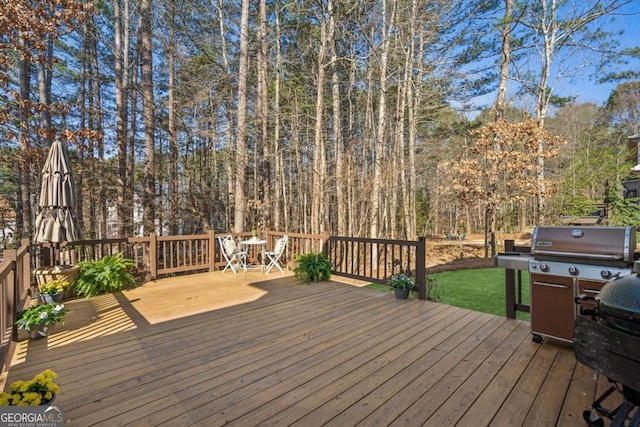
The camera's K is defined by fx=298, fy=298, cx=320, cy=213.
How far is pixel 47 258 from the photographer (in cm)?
466

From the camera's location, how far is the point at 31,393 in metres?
1.54

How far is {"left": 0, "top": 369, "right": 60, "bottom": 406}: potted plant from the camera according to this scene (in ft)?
4.84

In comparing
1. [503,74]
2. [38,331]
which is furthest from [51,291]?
[503,74]

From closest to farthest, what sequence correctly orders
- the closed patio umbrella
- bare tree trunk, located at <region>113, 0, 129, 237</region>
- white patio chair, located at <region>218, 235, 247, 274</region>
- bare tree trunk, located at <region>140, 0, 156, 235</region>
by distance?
the closed patio umbrella → white patio chair, located at <region>218, 235, 247, 274</region> → bare tree trunk, located at <region>140, 0, 156, 235</region> → bare tree trunk, located at <region>113, 0, 129, 237</region>

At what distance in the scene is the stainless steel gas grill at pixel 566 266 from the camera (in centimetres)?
234

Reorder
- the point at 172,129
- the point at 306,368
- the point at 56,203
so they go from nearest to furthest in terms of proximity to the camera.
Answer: the point at 306,368 → the point at 56,203 → the point at 172,129

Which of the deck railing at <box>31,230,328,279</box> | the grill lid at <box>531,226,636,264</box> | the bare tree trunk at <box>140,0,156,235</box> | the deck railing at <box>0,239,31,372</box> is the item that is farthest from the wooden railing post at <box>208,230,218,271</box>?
the grill lid at <box>531,226,636,264</box>

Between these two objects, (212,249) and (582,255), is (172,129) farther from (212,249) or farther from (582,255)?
(582,255)

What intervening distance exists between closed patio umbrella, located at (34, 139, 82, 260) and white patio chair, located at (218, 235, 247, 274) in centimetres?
246

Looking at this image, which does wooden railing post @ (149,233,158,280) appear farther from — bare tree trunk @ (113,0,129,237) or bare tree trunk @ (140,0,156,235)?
bare tree trunk @ (113,0,129,237)

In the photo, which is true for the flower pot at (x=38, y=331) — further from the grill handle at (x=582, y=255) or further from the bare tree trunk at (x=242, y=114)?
the grill handle at (x=582, y=255)

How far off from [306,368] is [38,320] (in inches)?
108

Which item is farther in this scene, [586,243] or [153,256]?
[153,256]

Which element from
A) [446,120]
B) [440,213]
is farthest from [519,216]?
[446,120]
